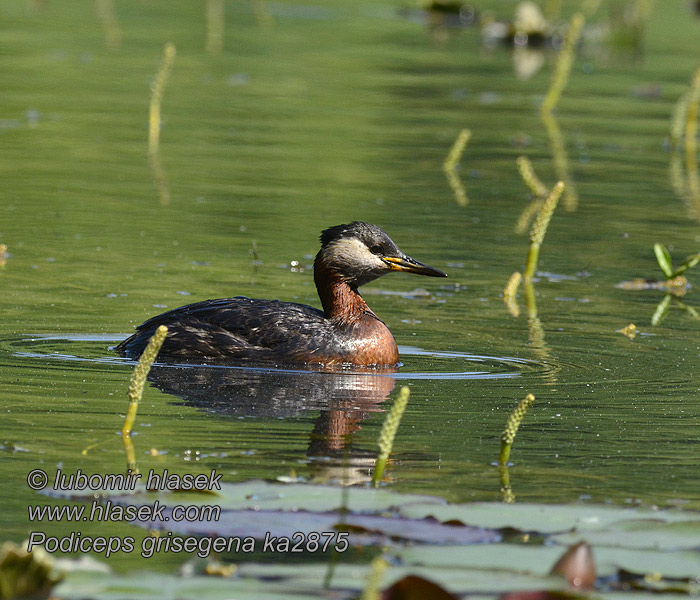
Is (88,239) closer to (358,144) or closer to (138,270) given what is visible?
(138,270)

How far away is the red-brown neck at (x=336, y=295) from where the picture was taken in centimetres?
903

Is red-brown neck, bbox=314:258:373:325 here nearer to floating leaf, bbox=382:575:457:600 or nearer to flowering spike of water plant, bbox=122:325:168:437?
flowering spike of water plant, bbox=122:325:168:437

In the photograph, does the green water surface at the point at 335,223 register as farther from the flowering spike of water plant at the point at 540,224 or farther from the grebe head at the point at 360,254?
the grebe head at the point at 360,254

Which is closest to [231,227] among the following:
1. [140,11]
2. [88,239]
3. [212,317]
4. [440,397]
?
[88,239]

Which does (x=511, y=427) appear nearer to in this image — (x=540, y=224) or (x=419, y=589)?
(x=419, y=589)

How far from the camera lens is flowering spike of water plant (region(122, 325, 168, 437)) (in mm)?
5547

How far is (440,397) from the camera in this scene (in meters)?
7.78

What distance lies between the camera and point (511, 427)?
223 inches

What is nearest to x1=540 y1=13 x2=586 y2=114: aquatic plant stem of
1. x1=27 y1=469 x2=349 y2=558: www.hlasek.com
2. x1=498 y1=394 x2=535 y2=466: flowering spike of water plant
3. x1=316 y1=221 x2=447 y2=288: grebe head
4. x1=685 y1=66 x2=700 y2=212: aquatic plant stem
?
x1=685 y1=66 x2=700 y2=212: aquatic plant stem

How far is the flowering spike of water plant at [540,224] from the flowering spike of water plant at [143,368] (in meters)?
4.36

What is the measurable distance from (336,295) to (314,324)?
1.20 ft

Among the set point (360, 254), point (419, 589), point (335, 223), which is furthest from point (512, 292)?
point (419, 589)

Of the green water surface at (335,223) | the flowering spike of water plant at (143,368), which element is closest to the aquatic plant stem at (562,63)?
the green water surface at (335,223)

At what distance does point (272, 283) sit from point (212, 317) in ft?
7.47
